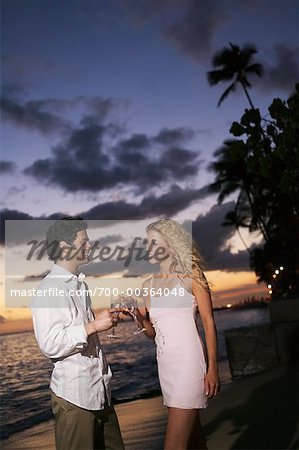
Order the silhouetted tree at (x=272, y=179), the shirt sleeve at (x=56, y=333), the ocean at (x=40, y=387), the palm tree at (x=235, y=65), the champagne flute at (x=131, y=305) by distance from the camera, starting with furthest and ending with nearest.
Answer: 1. the palm tree at (x=235, y=65)
2. the ocean at (x=40, y=387)
3. the silhouetted tree at (x=272, y=179)
4. the champagne flute at (x=131, y=305)
5. the shirt sleeve at (x=56, y=333)

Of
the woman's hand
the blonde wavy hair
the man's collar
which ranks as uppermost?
the blonde wavy hair

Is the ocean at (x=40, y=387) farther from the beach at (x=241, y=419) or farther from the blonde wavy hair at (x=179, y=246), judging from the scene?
the blonde wavy hair at (x=179, y=246)

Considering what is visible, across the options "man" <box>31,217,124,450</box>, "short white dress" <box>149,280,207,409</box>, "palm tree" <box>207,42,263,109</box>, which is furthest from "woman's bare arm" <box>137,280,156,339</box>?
"palm tree" <box>207,42,263,109</box>

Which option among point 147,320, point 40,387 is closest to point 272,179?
point 147,320

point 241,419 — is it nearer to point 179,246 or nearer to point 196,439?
point 196,439

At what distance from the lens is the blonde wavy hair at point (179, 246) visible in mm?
3961

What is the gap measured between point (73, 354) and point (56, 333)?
0.20 meters

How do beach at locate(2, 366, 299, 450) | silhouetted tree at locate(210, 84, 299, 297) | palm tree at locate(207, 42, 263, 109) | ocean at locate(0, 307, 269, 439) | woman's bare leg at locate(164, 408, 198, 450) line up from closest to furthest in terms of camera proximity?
woman's bare leg at locate(164, 408, 198, 450), beach at locate(2, 366, 299, 450), silhouetted tree at locate(210, 84, 299, 297), ocean at locate(0, 307, 269, 439), palm tree at locate(207, 42, 263, 109)

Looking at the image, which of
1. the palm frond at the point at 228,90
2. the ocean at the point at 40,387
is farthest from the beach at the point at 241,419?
the palm frond at the point at 228,90

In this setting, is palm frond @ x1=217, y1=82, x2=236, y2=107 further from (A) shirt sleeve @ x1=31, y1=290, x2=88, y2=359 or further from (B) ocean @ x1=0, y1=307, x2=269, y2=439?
(A) shirt sleeve @ x1=31, y1=290, x2=88, y2=359

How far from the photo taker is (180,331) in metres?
3.73

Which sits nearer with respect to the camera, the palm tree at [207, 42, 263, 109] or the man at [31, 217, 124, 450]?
the man at [31, 217, 124, 450]

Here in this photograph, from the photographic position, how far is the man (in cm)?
323

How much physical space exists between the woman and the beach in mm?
2135
